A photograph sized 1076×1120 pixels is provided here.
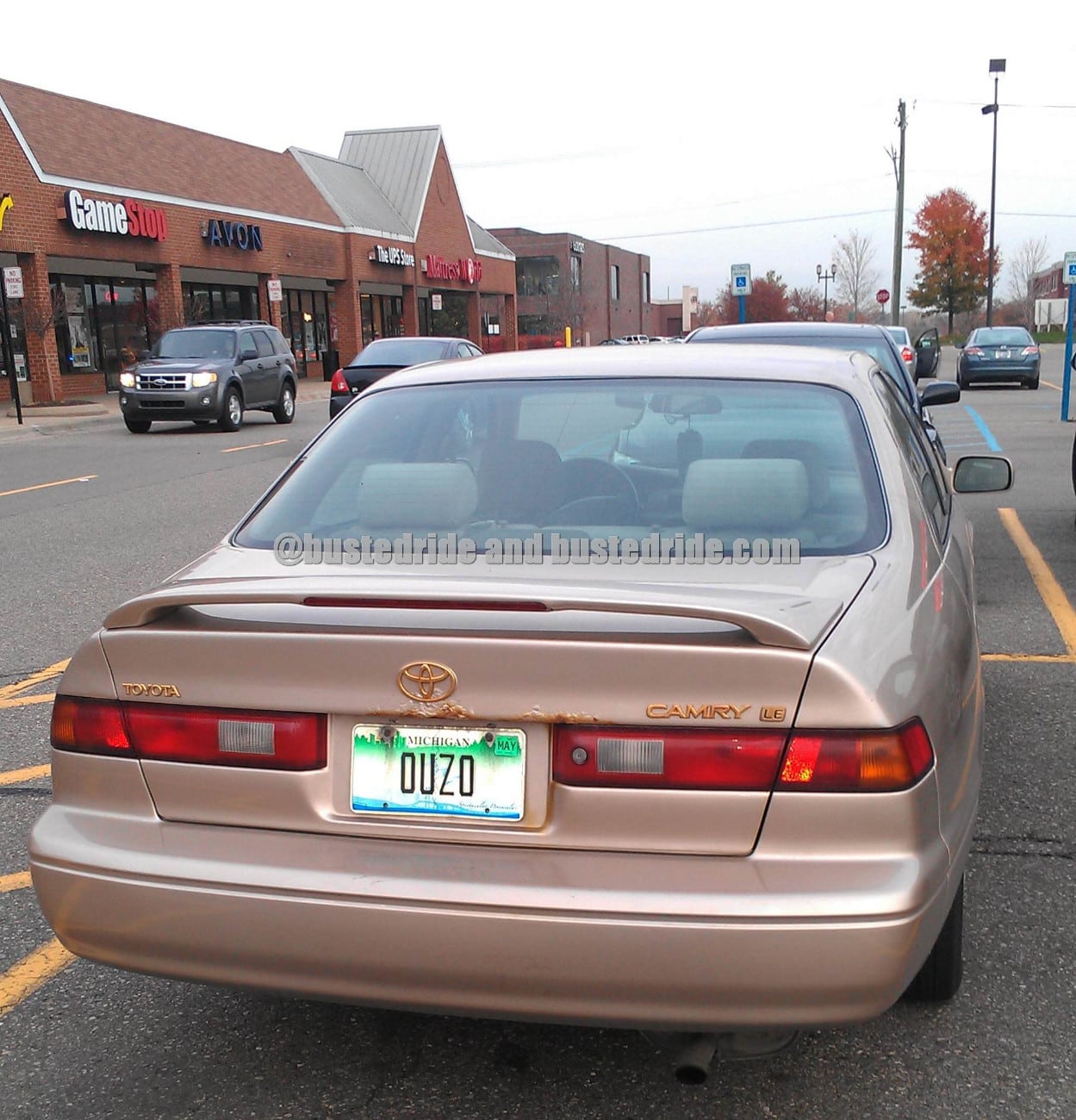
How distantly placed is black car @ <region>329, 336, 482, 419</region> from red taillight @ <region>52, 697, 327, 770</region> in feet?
52.5

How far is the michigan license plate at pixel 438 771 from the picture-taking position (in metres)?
2.26

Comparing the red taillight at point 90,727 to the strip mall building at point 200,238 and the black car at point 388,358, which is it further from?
the strip mall building at point 200,238

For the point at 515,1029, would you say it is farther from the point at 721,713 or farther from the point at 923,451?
the point at 923,451

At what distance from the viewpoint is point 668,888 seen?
2.16 meters

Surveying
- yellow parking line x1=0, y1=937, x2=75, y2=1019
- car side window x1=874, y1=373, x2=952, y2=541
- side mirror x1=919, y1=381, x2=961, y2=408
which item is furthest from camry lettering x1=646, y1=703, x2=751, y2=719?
side mirror x1=919, y1=381, x2=961, y2=408

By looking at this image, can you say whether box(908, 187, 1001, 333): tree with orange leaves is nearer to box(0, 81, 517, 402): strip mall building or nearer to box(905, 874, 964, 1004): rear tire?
box(0, 81, 517, 402): strip mall building

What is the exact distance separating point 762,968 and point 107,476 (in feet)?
46.1

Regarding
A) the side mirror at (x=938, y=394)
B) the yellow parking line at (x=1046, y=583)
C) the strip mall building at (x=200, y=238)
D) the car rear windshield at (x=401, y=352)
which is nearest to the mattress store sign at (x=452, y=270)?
the strip mall building at (x=200, y=238)

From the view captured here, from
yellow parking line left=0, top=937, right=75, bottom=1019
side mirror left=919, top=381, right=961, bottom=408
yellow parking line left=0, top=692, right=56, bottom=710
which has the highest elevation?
side mirror left=919, top=381, right=961, bottom=408

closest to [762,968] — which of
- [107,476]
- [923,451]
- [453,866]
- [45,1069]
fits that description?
[453,866]

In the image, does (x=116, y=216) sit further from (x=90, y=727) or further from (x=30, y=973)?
(x=90, y=727)

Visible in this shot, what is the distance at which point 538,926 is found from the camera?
2.16 meters

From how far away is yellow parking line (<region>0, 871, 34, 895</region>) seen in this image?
3686 mm

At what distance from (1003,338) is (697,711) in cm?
2958
